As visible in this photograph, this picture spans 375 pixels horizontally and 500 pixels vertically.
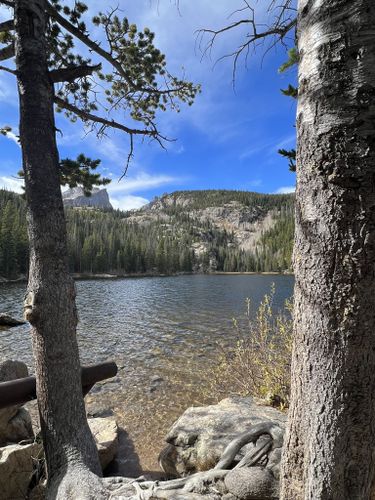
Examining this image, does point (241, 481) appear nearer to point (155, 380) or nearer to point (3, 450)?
→ point (3, 450)

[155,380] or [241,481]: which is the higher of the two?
[241,481]

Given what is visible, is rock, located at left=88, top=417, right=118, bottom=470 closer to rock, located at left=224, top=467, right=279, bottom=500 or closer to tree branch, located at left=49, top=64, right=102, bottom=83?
rock, located at left=224, top=467, right=279, bottom=500

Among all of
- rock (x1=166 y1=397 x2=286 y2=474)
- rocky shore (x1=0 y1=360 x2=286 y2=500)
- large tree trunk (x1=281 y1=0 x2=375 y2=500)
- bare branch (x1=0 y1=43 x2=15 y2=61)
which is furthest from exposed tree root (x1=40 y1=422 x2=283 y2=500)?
bare branch (x1=0 y1=43 x2=15 y2=61)

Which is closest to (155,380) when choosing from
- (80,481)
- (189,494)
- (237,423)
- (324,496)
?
(237,423)

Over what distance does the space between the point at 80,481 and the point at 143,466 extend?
2763 mm

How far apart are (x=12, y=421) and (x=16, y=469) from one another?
1340 millimetres

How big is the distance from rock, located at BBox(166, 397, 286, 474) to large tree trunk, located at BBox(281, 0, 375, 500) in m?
2.63

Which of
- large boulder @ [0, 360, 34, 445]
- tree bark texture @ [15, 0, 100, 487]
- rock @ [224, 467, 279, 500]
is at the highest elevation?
tree bark texture @ [15, 0, 100, 487]

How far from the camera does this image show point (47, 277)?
3287mm

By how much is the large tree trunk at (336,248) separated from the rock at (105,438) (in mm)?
4458

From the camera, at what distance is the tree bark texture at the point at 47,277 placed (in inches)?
129

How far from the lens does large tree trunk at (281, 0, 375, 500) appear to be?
127 centimetres

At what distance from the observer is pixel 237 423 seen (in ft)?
13.8

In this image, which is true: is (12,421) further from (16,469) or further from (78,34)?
(78,34)
